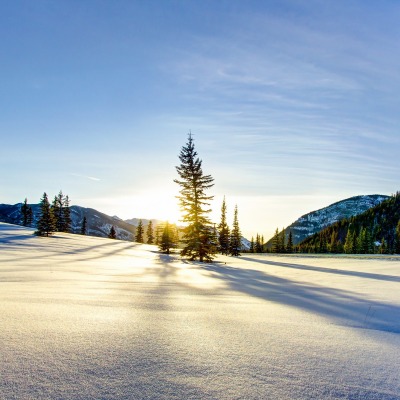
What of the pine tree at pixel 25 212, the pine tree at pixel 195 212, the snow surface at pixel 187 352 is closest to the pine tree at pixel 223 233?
the pine tree at pixel 195 212

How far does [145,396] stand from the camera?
1.57 m

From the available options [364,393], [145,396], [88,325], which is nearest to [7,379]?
[145,396]

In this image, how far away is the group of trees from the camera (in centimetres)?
3597

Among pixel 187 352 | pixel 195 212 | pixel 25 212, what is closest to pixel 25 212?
pixel 25 212

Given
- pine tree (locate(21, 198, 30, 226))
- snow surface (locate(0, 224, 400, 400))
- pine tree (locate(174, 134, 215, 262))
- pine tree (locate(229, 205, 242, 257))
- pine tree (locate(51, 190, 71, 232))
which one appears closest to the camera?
snow surface (locate(0, 224, 400, 400))

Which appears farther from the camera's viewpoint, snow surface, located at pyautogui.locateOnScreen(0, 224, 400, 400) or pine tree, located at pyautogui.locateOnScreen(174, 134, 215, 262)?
pine tree, located at pyautogui.locateOnScreen(174, 134, 215, 262)

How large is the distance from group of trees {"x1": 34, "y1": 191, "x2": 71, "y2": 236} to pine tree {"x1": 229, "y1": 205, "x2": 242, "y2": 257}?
31.2 meters

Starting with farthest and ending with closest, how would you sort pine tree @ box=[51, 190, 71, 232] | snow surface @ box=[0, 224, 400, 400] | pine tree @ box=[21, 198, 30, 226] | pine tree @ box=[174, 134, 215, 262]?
pine tree @ box=[21, 198, 30, 226]
pine tree @ box=[51, 190, 71, 232]
pine tree @ box=[174, 134, 215, 262]
snow surface @ box=[0, 224, 400, 400]

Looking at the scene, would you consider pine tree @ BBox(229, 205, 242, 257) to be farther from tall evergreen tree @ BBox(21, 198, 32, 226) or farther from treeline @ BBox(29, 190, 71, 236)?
tall evergreen tree @ BBox(21, 198, 32, 226)

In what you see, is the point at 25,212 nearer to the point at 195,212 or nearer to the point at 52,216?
the point at 52,216

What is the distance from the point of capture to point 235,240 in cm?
5403

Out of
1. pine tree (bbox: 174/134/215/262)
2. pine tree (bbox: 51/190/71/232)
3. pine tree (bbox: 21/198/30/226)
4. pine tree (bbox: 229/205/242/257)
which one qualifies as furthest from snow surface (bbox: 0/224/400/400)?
pine tree (bbox: 21/198/30/226)

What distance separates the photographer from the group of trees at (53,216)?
118 feet

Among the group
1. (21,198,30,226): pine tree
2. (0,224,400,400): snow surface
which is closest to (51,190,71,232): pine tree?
(21,198,30,226): pine tree
